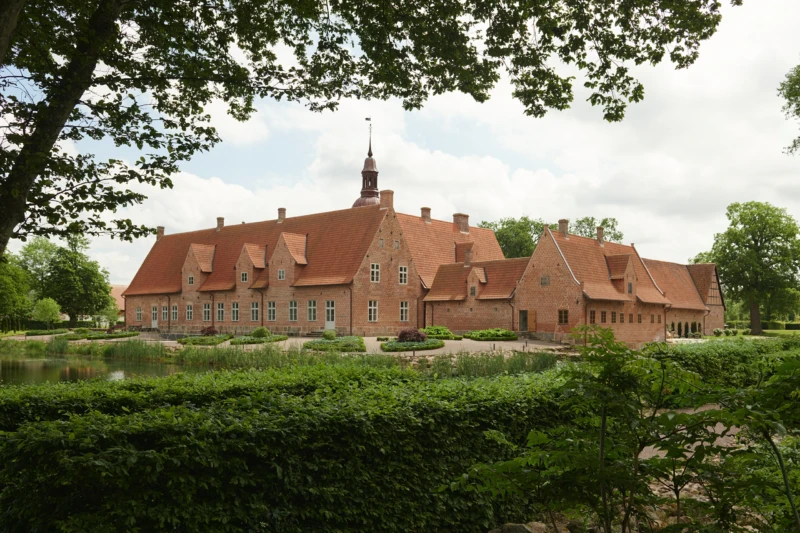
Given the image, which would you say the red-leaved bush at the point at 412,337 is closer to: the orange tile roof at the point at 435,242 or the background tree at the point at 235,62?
the orange tile roof at the point at 435,242

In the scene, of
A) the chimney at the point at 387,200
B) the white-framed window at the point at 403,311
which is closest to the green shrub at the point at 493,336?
the white-framed window at the point at 403,311

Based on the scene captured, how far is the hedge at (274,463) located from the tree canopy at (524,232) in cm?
6466

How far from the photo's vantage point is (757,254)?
189 ft

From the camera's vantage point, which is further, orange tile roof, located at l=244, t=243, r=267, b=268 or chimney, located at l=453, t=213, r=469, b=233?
chimney, located at l=453, t=213, r=469, b=233

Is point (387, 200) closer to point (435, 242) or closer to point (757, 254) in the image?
point (435, 242)

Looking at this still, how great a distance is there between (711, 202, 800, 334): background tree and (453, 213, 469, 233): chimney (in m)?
25.7

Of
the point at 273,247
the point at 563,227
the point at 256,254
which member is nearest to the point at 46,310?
the point at 256,254

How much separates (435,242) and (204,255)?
17.8 meters

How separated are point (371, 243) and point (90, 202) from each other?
31.8 meters

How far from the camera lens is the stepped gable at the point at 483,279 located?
39094 mm

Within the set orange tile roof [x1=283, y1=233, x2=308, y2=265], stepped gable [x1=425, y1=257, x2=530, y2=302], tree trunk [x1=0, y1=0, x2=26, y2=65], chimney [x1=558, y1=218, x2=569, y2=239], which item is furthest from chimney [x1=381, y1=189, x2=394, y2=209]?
tree trunk [x1=0, y1=0, x2=26, y2=65]

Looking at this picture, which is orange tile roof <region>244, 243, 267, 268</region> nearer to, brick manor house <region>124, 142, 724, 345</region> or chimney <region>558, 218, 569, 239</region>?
brick manor house <region>124, 142, 724, 345</region>

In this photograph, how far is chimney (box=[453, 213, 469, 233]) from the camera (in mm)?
50750

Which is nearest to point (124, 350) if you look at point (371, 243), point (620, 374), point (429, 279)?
point (371, 243)
